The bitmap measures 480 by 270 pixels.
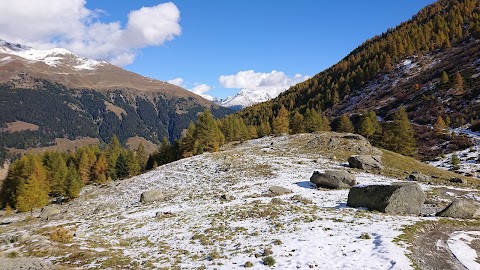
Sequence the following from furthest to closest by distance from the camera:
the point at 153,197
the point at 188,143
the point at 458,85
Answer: the point at 458,85, the point at 188,143, the point at 153,197

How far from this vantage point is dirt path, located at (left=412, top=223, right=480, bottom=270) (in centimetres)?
1509

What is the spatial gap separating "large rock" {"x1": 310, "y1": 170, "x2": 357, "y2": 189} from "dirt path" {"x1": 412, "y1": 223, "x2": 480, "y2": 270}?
14.9 m

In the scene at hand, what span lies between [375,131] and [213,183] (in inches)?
2264

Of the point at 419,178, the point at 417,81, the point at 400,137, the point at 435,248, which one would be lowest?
the point at 435,248

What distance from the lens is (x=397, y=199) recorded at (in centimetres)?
2550

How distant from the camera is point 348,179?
36.9 meters

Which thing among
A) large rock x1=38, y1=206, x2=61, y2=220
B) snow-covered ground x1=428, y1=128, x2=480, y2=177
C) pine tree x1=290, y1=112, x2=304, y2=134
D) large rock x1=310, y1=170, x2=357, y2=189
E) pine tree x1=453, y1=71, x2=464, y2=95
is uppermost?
pine tree x1=453, y1=71, x2=464, y2=95

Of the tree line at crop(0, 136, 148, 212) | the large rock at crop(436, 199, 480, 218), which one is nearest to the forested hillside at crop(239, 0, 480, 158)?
the tree line at crop(0, 136, 148, 212)

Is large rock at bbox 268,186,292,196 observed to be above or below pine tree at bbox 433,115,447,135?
below

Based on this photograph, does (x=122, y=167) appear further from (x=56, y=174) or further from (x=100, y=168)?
(x=56, y=174)

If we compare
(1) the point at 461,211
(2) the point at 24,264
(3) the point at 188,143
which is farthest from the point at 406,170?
(3) the point at 188,143

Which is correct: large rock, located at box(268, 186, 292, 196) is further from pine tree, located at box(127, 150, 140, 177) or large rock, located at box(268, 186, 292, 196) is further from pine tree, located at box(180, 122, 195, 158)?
pine tree, located at box(127, 150, 140, 177)

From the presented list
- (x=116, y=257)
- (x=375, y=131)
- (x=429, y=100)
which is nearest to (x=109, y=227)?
(x=116, y=257)

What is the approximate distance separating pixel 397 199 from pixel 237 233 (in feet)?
44.4
